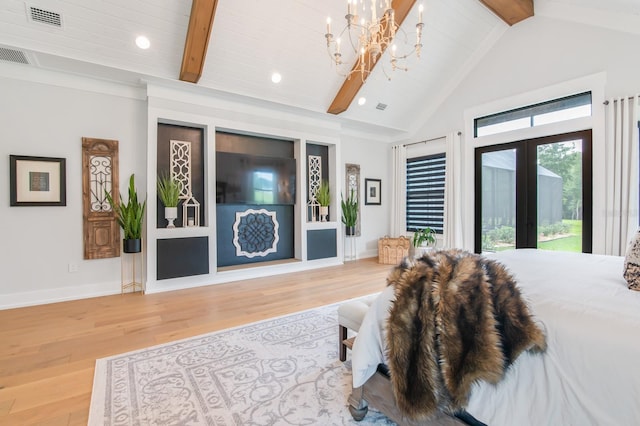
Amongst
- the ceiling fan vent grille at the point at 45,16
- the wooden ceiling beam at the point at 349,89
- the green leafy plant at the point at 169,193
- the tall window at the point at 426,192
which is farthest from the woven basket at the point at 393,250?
the ceiling fan vent grille at the point at 45,16

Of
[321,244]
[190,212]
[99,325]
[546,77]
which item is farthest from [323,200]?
[546,77]

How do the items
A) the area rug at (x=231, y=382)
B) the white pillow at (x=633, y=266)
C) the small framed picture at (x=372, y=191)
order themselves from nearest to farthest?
the white pillow at (x=633, y=266) < the area rug at (x=231, y=382) < the small framed picture at (x=372, y=191)

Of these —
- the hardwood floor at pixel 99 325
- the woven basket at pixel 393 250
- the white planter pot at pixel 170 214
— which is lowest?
the hardwood floor at pixel 99 325

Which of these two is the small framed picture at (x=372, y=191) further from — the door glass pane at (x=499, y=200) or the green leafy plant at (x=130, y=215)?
the green leafy plant at (x=130, y=215)

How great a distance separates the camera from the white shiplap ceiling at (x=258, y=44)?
3.21m

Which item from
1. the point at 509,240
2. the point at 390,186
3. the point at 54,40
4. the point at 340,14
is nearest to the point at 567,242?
the point at 509,240

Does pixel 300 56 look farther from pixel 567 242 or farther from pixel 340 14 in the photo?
pixel 567 242

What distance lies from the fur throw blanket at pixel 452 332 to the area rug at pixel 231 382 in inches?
22.2

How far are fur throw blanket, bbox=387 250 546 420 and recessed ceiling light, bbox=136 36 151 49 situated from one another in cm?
402

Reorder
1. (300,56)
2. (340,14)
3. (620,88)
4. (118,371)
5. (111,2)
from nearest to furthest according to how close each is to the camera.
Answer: (118,371), (111,2), (620,88), (340,14), (300,56)

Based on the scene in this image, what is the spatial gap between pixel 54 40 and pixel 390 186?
19.5ft

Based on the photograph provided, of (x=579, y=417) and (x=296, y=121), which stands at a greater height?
(x=296, y=121)

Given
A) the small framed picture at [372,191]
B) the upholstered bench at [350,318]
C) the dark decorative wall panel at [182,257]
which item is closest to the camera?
the upholstered bench at [350,318]

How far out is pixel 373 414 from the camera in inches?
65.3
